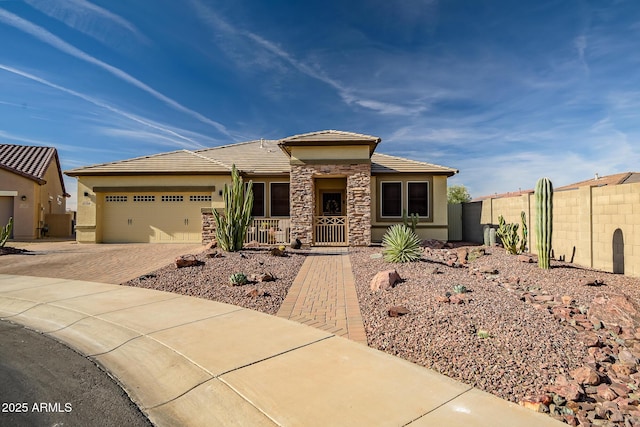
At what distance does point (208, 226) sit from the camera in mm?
14727

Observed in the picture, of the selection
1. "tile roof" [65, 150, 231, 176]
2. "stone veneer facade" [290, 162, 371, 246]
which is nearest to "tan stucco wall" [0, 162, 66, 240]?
"tile roof" [65, 150, 231, 176]

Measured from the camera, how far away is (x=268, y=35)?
14.6 metres

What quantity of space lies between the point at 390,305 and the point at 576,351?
261 centimetres

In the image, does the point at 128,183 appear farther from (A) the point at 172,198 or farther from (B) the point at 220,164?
(B) the point at 220,164

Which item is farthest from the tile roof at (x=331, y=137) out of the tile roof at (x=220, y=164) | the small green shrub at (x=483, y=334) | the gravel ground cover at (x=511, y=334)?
the small green shrub at (x=483, y=334)

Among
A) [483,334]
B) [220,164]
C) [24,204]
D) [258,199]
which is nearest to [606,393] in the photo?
[483,334]

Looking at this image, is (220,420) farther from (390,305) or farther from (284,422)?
(390,305)

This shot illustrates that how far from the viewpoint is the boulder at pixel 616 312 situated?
520cm

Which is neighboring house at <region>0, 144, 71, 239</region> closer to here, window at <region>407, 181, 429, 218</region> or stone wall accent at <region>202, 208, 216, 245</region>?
stone wall accent at <region>202, 208, 216, 245</region>

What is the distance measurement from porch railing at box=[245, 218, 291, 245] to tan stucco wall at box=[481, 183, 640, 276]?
10.5 meters

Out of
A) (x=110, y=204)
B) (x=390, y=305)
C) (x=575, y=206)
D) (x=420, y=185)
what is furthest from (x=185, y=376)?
(x=110, y=204)

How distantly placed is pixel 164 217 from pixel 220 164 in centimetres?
415

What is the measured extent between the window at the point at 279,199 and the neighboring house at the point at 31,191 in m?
15.9

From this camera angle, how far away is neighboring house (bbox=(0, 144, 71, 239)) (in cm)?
2072
